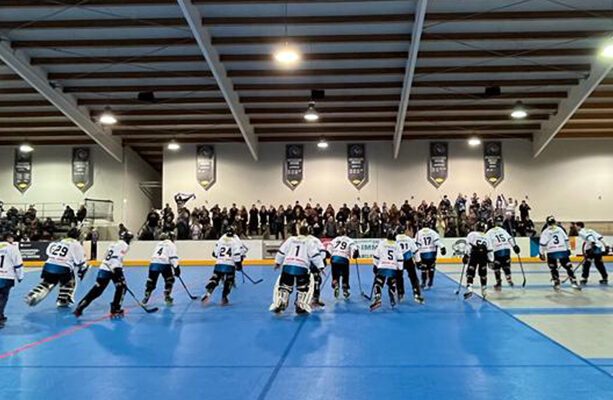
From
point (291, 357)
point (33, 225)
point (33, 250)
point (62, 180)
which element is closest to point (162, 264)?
point (291, 357)

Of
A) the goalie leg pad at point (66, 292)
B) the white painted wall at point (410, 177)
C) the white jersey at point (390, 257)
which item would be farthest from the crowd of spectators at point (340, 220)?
the white jersey at point (390, 257)

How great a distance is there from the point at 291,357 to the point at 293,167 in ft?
68.3

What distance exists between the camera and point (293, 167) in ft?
88.3

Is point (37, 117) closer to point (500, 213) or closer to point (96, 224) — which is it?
point (96, 224)

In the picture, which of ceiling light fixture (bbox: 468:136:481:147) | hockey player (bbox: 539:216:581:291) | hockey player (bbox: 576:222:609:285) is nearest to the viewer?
hockey player (bbox: 539:216:581:291)

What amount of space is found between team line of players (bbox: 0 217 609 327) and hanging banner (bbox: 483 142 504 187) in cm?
1361

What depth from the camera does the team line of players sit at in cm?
939

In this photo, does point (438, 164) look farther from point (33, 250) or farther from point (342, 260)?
point (33, 250)

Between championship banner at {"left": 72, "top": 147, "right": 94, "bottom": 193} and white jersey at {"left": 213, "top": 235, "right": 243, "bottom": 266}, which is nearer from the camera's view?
white jersey at {"left": 213, "top": 235, "right": 243, "bottom": 266}

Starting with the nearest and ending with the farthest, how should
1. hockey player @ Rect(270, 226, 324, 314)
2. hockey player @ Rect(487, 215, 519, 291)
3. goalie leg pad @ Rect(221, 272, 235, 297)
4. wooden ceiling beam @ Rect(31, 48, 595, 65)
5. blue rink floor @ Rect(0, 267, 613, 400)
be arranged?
1. blue rink floor @ Rect(0, 267, 613, 400)
2. hockey player @ Rect(270, 226, 324, 314)
3. goalie leg pad @ Rect(221, 272, 235, 297)
4. hockey player @ Rect(487, 215, 519, 291)
5. wooden ceiling beam @ Rect(31, 48, 595, 65)

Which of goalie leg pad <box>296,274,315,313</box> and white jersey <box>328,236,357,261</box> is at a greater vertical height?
white jersey <box>328,236,357,261</box>

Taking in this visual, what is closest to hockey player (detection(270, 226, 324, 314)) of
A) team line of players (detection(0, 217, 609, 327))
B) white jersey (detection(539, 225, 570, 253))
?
team line of players (detection(0, 217, 609, 327))

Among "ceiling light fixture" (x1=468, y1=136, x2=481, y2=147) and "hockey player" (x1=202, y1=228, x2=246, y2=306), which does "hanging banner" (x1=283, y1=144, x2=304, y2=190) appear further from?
"hockey player" (x1=202, y1=228, x2=246, y2=306)

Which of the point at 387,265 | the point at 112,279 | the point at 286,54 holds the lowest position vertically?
the point at 112,279
